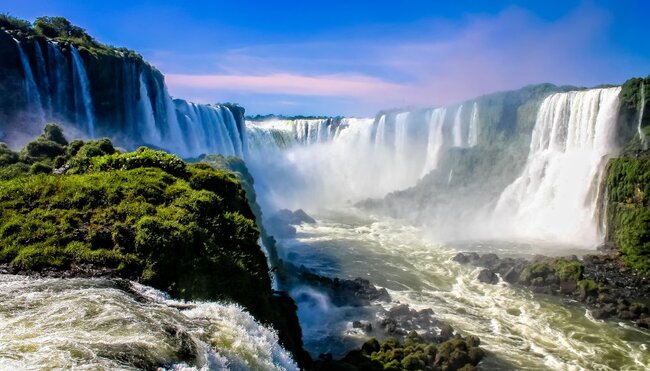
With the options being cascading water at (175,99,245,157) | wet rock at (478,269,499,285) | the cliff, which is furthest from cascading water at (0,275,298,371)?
cascading water at (175,99,245,157)

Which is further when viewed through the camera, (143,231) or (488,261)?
(488,261)

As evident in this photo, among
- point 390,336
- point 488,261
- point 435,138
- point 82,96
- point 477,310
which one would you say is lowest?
point 390,336

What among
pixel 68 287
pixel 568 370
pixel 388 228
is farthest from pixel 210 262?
pixel 388 228

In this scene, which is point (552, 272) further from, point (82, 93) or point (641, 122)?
point (82, 93)

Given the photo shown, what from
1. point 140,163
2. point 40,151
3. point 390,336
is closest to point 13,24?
point 40,151

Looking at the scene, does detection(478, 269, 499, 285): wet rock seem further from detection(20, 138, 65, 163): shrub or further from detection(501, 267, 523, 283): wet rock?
detection(20, 138, 65, 163): shrub

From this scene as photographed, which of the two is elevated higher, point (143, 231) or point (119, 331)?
point (143, 231)

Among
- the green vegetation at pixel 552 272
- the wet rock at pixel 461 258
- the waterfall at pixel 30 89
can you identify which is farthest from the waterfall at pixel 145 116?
the green vegetation at pixel 552 272

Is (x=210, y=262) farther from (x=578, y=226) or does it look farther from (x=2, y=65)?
(x=578, y=226)
